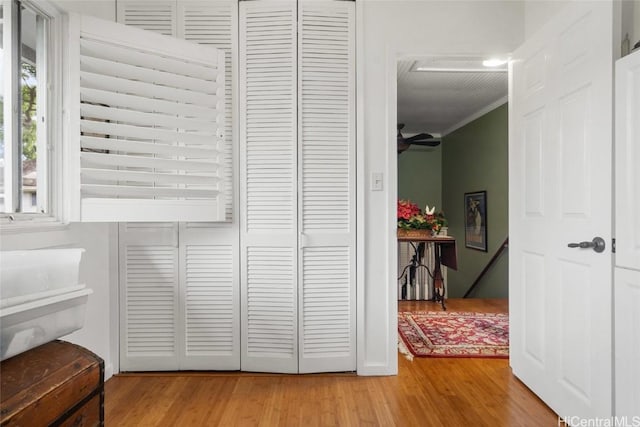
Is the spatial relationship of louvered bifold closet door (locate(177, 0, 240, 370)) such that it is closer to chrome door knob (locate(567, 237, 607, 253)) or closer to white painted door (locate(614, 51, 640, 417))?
chrome door knob (locate(567, 237, 607, 253))

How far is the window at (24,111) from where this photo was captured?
65.1 inches

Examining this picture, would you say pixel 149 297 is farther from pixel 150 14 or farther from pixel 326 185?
pixel 150 14

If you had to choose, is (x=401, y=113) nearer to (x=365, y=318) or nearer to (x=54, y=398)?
(x=365, y=318)

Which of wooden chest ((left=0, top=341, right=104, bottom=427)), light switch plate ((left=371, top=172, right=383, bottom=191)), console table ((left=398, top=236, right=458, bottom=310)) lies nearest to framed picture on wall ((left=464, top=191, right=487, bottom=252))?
console table ((left=398, top=236, right=458, bottom=310))

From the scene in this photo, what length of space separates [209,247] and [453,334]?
7.12 feet

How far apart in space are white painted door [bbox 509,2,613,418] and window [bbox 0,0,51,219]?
258cm

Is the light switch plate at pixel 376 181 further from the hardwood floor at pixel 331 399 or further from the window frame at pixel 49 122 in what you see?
the window frame at pixel 49 122

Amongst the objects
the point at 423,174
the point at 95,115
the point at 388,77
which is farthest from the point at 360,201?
the point at 423,174

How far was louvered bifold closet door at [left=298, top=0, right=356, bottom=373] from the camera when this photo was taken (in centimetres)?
235

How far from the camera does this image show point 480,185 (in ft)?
17.7

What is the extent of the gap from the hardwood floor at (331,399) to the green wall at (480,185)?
2.71m

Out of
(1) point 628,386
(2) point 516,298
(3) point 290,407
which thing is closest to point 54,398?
(3) point 290,407

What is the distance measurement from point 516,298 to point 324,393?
1320 millimetres

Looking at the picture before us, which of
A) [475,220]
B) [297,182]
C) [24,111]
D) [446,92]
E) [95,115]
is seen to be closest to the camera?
[24,111]
